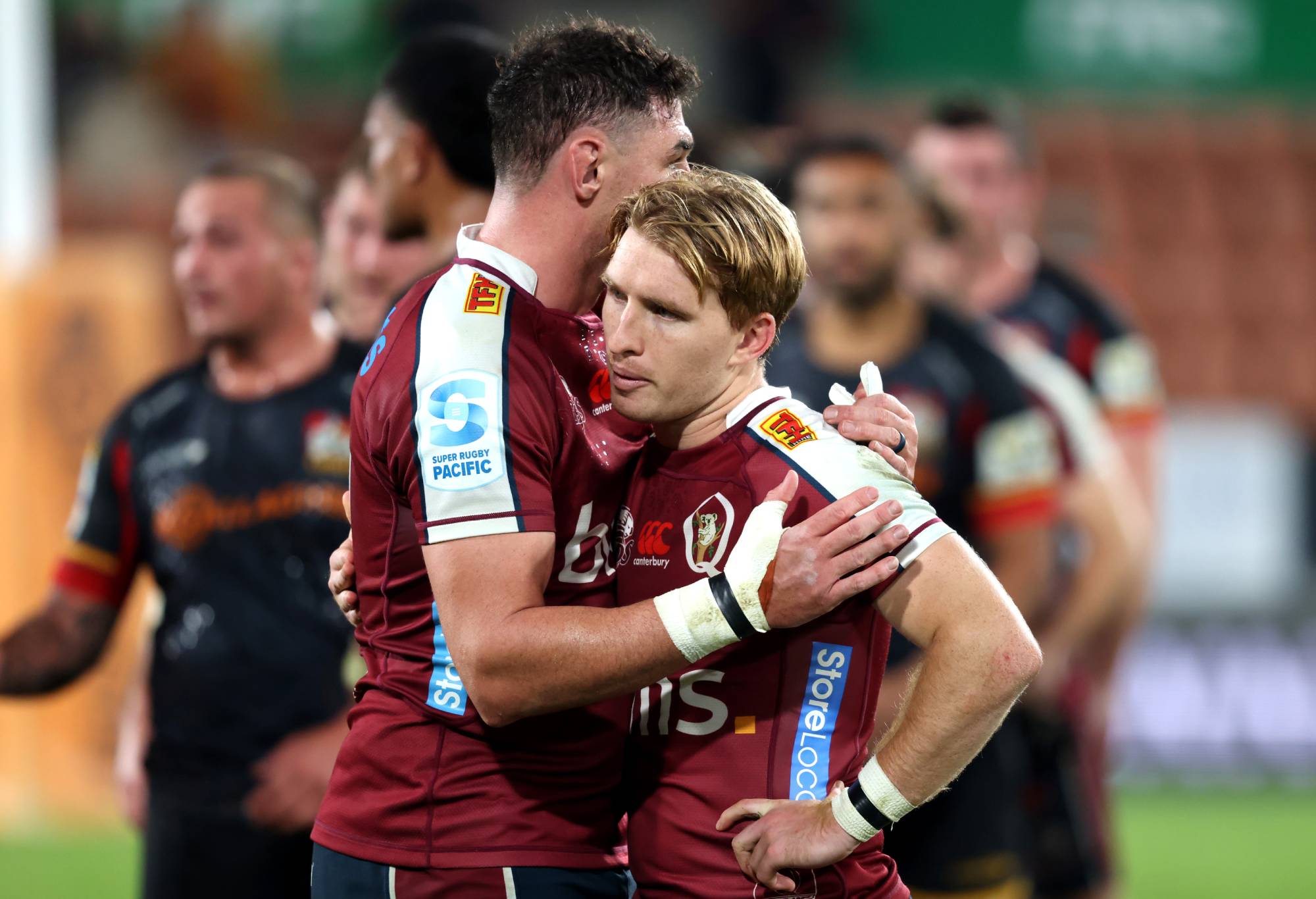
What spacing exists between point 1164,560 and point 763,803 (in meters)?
11.3

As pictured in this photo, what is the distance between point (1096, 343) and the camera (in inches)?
283

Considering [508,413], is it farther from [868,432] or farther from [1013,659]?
[1013,659]

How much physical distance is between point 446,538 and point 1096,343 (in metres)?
4.93

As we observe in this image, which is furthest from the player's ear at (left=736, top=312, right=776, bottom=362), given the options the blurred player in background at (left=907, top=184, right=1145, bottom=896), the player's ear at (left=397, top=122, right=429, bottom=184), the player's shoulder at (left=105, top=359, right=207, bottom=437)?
the blurred player in background at (left=907, top=184, right=1145, bottom=896)

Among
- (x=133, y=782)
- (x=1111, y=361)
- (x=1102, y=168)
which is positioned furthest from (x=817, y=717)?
(x=1102, y=168)

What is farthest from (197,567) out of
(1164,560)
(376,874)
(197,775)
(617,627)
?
(1164,560)

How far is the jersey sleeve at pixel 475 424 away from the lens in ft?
9.07

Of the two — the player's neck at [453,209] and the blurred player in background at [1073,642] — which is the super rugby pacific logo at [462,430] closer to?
the player's neck at [453,209]

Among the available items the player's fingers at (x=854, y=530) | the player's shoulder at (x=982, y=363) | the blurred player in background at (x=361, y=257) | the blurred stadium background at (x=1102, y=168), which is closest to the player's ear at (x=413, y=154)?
the blurred player in background at (x=361, y=257)

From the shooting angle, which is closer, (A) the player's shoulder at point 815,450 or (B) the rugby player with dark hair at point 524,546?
(B) the rugby player with dark hair at point 524,546

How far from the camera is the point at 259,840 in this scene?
4.52 m

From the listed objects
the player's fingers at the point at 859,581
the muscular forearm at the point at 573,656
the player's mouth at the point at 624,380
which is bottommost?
the muscular forearm at the point at 573,656

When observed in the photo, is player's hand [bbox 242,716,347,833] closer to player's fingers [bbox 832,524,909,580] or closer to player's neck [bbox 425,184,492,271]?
player's neck [bbox 425,184,492,271]

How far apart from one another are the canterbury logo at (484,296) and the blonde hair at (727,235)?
22 centimetres
